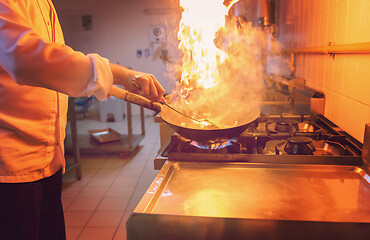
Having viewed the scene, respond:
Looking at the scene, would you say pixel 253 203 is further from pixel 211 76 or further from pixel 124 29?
pixel 124 29

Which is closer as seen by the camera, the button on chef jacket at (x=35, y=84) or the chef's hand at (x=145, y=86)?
the button on chef jacket at (x=35, y=84)

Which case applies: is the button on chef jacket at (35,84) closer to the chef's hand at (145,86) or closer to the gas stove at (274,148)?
the chef's hand at (145,86)

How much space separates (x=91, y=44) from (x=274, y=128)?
5482 mm

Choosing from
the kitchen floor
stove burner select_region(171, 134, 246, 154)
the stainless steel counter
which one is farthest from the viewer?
the kitchen floor

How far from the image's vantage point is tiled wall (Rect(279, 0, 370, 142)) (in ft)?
4.21

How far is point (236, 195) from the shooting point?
0.90 meters

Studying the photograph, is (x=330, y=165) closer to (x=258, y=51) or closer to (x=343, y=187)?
(x=343, y=187)

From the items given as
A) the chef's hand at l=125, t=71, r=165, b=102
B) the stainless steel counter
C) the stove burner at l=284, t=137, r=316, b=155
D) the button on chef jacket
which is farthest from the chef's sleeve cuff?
the stove burner at l=284, t=137, r=316, b=155

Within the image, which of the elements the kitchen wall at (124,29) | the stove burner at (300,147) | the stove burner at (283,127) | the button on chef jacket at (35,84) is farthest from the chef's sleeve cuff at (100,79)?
the kitchen wall at (124,29)

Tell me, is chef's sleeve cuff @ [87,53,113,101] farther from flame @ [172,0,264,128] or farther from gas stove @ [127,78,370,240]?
flame @ [172,0,264,128]

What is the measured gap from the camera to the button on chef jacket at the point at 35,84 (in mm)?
813

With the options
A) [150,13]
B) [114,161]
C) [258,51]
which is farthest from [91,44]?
[258,51]

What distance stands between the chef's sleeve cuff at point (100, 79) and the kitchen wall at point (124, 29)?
16.6ft

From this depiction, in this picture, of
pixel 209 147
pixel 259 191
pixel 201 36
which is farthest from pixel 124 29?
pixel 259 191
